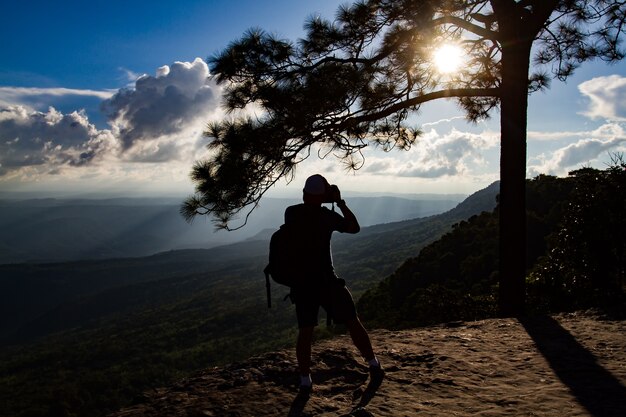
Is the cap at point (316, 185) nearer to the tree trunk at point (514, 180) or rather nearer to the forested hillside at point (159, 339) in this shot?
the tree trunk at point (514, 180)

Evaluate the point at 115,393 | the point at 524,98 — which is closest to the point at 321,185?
the point at 524,98

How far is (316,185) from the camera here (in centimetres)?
455

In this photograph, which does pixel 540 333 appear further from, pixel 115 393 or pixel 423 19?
Answer: pixel 115 393

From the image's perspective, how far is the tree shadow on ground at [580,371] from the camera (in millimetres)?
3836

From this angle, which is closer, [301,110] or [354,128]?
[301,110]

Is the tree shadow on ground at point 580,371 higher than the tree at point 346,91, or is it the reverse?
the tree at point 346,91

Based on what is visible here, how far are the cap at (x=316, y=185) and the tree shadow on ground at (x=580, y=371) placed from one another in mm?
3122

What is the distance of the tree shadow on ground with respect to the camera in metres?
3.84

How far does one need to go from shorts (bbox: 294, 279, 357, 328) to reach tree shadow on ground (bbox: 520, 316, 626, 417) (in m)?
2.29

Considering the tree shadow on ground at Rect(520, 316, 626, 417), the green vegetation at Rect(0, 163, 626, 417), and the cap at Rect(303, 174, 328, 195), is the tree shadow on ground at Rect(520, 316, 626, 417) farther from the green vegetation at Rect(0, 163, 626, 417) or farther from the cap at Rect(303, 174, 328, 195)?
the cap at Rect(303, 174, 328, 195)

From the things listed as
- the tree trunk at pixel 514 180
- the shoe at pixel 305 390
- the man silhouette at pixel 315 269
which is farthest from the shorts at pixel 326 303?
the tree trunk at pixel 514 180

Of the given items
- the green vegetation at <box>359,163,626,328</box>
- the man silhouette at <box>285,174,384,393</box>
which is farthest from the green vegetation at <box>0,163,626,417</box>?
the man silhouette at <box>285,174,384,393</box>

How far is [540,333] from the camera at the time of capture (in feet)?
21.4

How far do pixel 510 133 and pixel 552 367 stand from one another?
15.2ft
